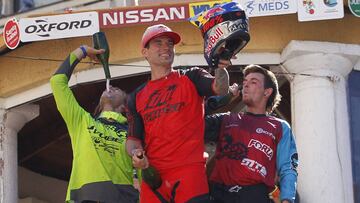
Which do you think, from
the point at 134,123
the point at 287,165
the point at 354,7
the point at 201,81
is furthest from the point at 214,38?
the point at 354,7

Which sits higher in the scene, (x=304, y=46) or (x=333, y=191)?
(x=304, y=46)

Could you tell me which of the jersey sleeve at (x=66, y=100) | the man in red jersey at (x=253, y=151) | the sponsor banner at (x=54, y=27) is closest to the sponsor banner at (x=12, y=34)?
the sponsor banner at (x=54, y=27)

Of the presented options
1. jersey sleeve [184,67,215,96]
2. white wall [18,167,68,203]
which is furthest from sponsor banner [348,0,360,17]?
white wall [18,167,68,203]

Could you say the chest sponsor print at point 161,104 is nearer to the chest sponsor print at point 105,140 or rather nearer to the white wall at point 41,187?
the chest sponsor print at point 105,140

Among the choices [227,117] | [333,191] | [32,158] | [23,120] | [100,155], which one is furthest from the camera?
[32,158]

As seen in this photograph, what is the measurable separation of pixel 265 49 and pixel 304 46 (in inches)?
15.1

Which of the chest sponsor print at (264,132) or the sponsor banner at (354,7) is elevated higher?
the sponsor banner at (354,7)

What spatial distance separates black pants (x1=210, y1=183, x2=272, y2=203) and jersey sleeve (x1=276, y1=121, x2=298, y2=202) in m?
0.12

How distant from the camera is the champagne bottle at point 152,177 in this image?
5.70 meters

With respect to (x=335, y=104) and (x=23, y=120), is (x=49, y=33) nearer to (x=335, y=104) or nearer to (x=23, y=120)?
(x=23, y=120)

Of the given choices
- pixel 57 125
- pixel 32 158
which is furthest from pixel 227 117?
pixel 32 158

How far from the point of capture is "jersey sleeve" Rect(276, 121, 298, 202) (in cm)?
604

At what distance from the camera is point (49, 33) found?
30.6 ft

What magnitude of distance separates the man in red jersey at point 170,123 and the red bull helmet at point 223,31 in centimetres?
7
